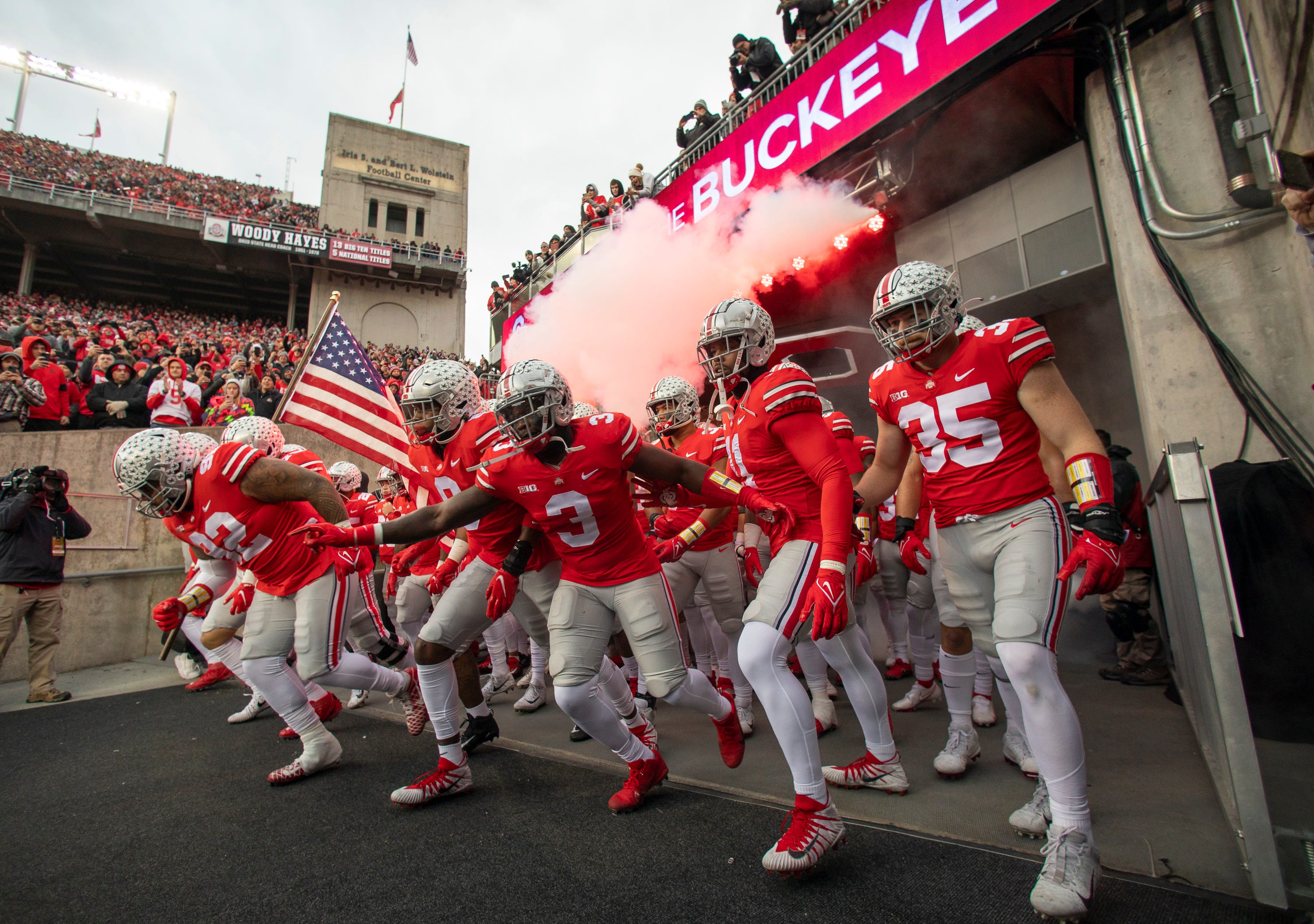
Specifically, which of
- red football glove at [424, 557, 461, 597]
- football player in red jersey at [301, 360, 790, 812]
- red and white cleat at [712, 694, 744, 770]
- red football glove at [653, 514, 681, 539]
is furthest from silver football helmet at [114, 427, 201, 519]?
red and white cleat at [712, 694, 744, 770]

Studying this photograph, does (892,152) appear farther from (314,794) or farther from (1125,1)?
(314,794)

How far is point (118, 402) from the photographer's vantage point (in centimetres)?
970

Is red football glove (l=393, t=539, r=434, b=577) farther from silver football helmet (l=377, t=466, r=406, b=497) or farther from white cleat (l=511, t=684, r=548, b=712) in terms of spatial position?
silver football helmet (l=377, t=466, r=406, b=497)

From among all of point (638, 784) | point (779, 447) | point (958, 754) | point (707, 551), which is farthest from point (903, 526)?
point (638, 784)

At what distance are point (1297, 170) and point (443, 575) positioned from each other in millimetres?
5088

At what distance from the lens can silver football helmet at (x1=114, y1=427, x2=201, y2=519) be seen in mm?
3912

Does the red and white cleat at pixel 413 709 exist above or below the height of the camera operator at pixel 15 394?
below

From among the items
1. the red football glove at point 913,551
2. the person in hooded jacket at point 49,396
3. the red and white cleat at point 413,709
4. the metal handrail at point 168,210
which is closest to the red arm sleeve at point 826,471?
the red football glove at point 913,551

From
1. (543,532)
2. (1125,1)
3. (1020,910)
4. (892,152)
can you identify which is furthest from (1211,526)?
(892,152)

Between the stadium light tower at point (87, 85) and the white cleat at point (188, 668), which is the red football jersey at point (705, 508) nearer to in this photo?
the white cleat at point (188, 668)

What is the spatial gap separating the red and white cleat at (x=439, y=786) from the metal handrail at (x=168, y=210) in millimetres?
34764

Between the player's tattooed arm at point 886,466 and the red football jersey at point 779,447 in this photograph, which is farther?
the player's tattooed arm at point 886,466

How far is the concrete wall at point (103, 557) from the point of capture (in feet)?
26.2

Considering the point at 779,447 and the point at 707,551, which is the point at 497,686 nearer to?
the point at 707,551
